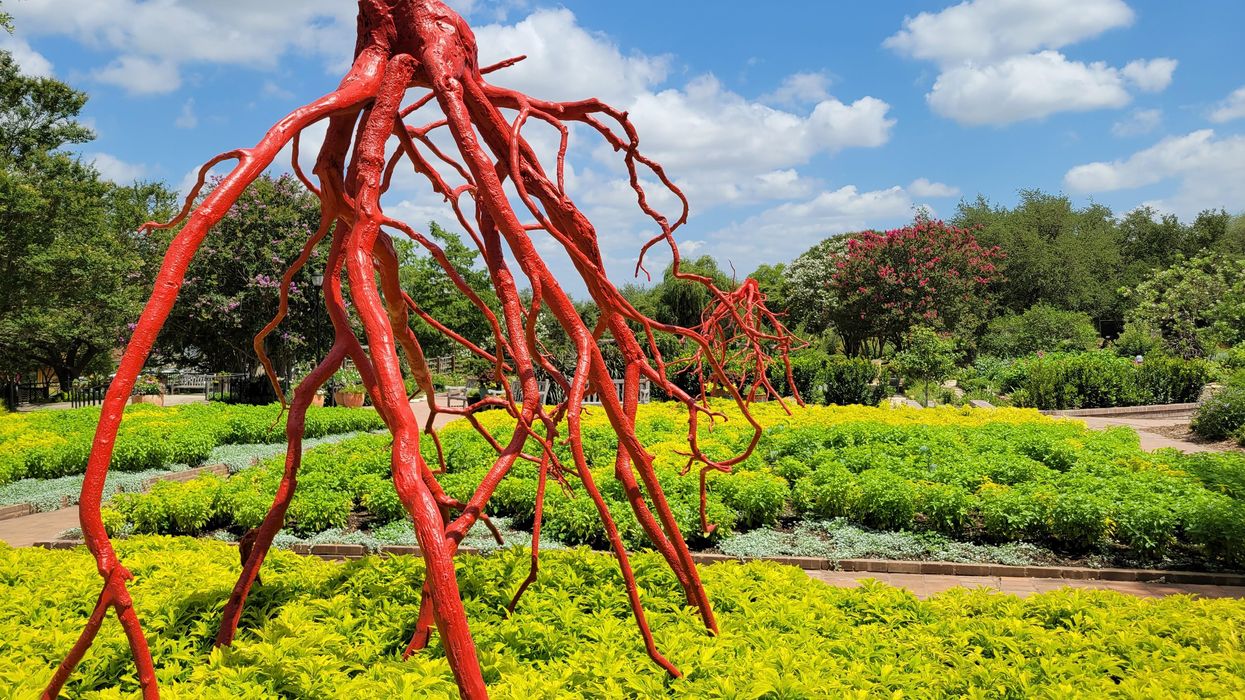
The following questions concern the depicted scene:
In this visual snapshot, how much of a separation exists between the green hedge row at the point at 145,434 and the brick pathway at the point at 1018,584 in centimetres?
631

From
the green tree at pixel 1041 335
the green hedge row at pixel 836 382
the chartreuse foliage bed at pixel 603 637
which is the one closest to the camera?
the chartreuse foliage bed at pixel 603 637

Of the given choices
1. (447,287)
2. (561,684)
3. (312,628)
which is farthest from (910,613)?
(447,287)

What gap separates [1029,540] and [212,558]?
7.12m

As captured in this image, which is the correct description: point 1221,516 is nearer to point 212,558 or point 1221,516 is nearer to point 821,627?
point 821,627

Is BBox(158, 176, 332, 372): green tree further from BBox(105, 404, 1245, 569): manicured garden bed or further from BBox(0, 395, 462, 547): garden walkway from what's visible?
BBox(105, 404, 1245, 569): manicured garden bed

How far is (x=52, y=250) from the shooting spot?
17297mm

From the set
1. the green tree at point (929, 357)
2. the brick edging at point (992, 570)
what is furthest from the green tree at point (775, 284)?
the brick edging at point (992, 570)

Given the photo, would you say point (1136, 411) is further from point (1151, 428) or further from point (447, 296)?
point (447, 296)

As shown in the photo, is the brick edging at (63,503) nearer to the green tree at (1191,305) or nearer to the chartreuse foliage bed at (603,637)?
the chartreuse foliage bed at (603,637)

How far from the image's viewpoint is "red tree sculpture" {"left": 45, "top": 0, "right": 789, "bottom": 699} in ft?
5.53

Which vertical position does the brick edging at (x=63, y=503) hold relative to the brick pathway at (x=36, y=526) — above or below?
above

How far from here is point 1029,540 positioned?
727 centimetres

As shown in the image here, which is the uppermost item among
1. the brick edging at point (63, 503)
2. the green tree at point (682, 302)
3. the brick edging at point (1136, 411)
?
the green tree at point (682, 302)

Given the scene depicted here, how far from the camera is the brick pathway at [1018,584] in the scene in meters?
6.13
